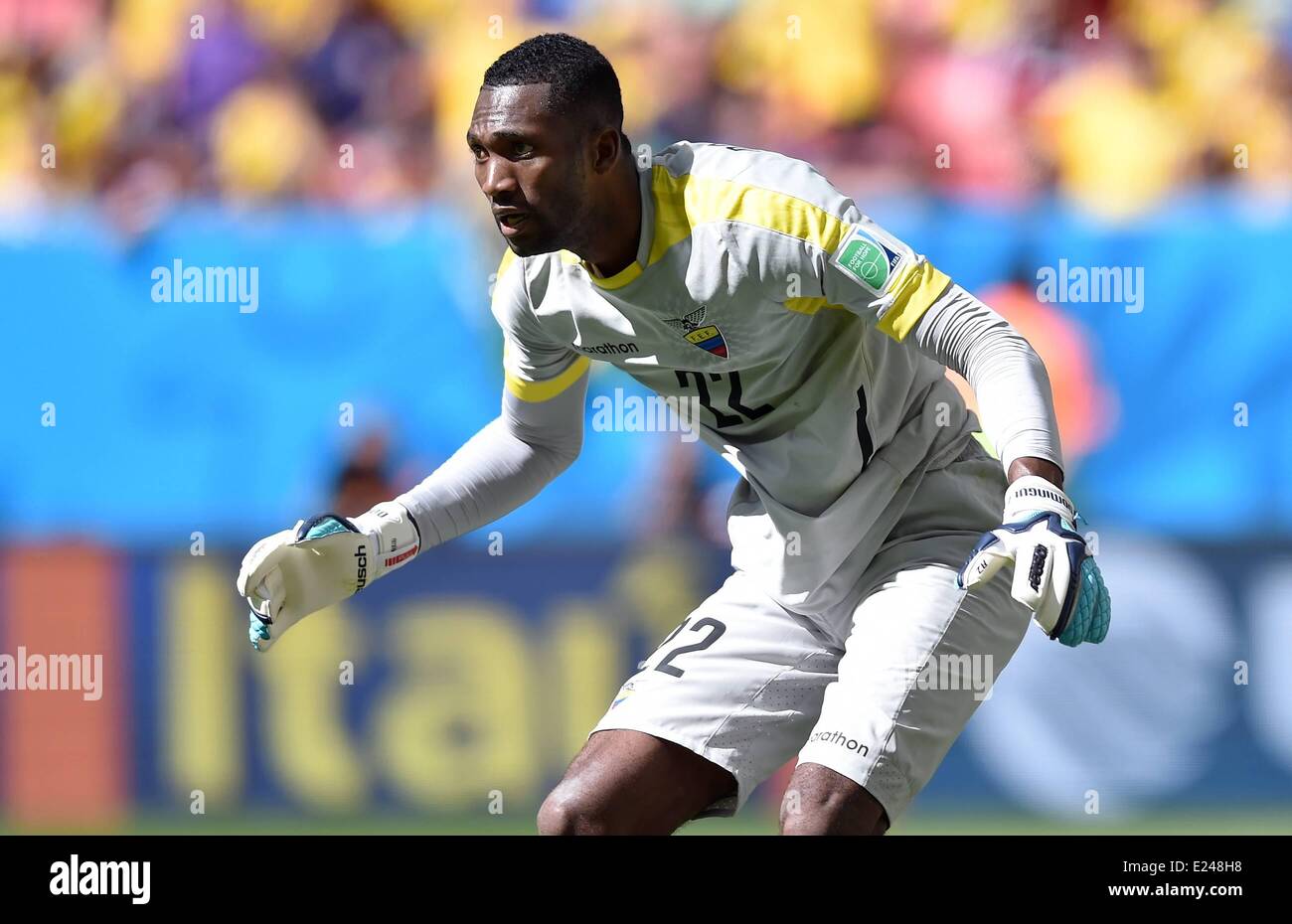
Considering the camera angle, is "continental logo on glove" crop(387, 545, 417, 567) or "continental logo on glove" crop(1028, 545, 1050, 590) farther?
"continental logo on glove" crop(387, 545, 417, 567)

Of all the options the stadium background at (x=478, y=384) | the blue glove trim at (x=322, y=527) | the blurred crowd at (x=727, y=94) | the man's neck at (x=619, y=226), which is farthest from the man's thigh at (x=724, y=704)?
the blurred crowd at (x=727, y=94)

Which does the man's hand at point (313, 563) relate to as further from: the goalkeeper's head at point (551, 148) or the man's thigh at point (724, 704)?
the goalkeeper's head at point (551, 148)

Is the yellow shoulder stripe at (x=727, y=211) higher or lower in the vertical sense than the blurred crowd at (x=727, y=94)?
lower

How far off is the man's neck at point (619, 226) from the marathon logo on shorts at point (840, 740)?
3.01ft

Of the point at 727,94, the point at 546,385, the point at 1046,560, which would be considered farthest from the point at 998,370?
the point at 727,94

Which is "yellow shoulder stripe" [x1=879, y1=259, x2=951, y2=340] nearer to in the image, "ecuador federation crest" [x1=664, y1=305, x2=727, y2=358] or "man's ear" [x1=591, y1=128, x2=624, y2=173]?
"ecuador federation crest" [x1=664, y1=305, x2=727, y2=358]

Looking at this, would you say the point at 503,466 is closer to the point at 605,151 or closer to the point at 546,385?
the point at 546,385

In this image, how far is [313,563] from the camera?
3.08 m

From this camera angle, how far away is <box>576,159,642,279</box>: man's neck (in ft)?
9.55

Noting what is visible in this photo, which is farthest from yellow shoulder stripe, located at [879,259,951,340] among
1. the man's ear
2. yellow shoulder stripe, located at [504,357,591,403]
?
yellow shoulder stripe, located at [504,357,591,403]

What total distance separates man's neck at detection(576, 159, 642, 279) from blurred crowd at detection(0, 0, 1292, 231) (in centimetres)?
335

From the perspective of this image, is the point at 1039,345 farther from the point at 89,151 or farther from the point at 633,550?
the point at 89,151

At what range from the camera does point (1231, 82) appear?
632cm

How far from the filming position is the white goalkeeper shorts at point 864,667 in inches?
113
